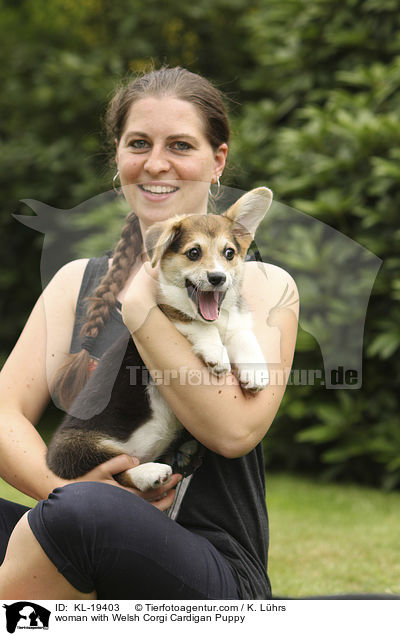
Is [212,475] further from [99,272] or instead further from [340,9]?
[340,9]

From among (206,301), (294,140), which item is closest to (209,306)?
(206,301)

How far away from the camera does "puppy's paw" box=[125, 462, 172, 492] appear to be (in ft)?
7.30

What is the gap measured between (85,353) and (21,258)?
5401 mm

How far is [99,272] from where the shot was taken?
2801 mm

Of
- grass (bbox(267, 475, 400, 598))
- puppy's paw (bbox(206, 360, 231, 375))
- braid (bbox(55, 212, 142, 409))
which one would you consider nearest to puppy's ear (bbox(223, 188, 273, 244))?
puppy's paw (bbox(206, 360, 231, 375))

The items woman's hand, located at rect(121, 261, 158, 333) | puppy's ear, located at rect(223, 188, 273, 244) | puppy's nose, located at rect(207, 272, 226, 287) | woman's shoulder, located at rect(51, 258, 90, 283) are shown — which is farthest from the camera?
woman's shoulder, located at rect(51, 258, 90, 283)

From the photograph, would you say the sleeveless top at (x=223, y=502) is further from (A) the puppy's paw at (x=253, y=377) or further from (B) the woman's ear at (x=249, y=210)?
(B) the woman's ear at (x=249, y=210)

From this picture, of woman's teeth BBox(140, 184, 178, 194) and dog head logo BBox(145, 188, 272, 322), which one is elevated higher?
woman's teeth BBox(140, 184, 178, 194)

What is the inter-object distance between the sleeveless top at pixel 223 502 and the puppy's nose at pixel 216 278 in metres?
0.53

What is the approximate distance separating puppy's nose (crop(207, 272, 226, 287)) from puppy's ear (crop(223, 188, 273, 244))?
19 centimetres

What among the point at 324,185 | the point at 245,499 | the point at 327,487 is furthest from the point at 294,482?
the point at 245,499

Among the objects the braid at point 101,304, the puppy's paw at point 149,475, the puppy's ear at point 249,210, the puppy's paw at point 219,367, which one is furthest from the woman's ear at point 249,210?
the puppy's paw at point 149,475

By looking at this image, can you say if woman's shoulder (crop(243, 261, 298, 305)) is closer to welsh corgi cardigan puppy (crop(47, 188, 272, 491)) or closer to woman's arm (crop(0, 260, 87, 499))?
welsh corgi cardigan puppy (crop(47, 188, 272, 491))
